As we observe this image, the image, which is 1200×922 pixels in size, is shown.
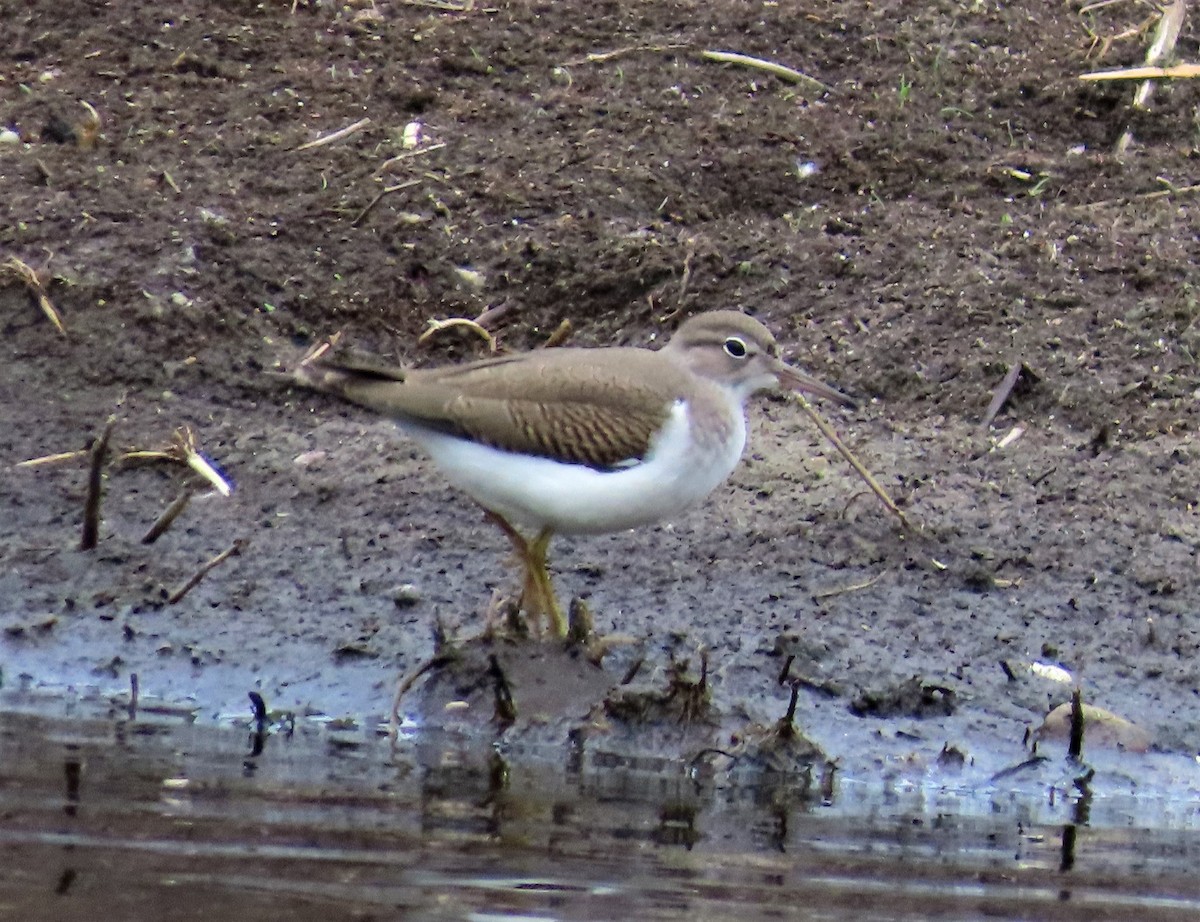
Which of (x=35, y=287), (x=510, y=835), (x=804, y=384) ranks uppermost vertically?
(x=35, y=287)

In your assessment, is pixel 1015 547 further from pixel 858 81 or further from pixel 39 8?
pixel 39 8

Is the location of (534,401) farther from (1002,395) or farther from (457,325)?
(1002,395)

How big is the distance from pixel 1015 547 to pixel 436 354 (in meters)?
2.45

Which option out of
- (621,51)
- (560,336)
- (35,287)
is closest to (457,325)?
(560,336)

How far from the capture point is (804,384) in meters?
7.42

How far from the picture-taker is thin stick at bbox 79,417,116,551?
6.99 meters

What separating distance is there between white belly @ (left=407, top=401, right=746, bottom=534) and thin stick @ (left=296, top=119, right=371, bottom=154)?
294cm

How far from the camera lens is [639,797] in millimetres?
5773

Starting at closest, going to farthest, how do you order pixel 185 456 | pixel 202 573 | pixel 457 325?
pixel 202 573
pixel 185 456
pixel 457 325

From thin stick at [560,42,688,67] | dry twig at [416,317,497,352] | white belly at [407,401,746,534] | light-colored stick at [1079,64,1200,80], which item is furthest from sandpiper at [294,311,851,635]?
light-colored stick at [1079,64,1200,80]

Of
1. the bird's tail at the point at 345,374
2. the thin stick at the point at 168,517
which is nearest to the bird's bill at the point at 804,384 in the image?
the bird's tail at the point at 345,374

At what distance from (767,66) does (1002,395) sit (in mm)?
2309

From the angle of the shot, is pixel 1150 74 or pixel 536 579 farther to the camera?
pixel 1150 74

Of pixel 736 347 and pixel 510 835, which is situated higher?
pixel 736 347
